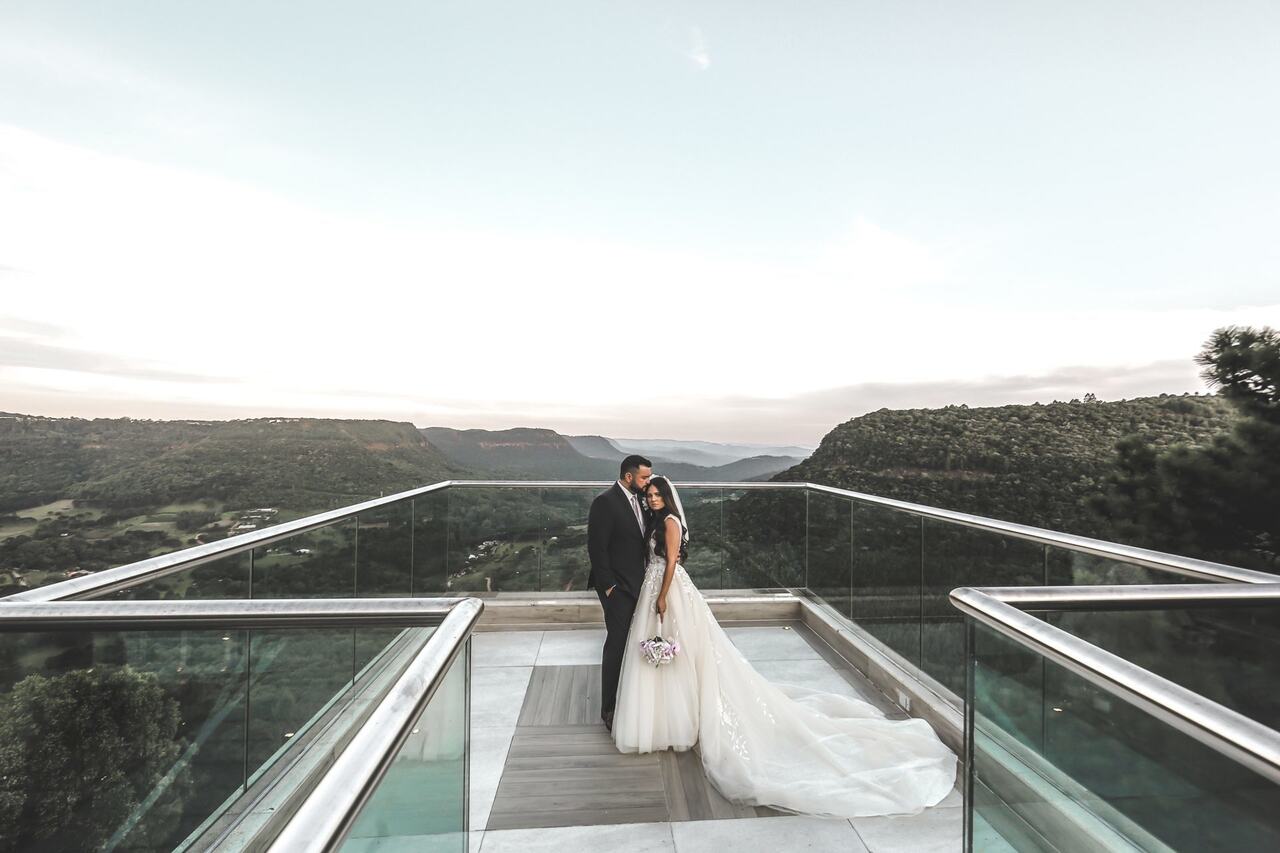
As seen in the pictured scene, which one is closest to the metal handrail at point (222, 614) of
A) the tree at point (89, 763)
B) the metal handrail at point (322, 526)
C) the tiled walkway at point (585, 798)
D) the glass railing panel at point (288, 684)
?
the metal handrail at point (322, 526)

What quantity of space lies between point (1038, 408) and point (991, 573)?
68.1ft

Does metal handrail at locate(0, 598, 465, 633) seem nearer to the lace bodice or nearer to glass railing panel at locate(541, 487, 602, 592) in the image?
the lace bodice

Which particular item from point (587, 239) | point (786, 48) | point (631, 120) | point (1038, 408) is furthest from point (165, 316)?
point (1038, 408)

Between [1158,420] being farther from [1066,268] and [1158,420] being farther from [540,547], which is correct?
[540,547]

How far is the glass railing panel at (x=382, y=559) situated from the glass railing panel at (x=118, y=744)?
92cm

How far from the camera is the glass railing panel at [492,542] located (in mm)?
5719

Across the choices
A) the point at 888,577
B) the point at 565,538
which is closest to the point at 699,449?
the point at 565,538

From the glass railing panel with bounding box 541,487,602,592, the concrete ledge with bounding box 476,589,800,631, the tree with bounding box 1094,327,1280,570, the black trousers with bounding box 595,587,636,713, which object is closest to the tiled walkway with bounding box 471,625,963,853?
the black trousers with bounding box 595,587,636,713

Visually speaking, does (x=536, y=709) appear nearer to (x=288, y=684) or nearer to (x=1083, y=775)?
(x=288, y=684)

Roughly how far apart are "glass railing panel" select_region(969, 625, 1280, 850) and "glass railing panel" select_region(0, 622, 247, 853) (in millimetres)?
2233

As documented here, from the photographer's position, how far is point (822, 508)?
536 cm

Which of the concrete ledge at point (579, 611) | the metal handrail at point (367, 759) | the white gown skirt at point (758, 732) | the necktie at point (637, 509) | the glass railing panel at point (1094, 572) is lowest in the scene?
the concrete ledge at point (579, 611)

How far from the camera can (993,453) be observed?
738 inches

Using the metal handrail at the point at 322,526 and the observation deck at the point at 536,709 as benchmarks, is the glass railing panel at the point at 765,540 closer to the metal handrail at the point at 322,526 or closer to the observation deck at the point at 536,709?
the observation deck at the point at 536,709
